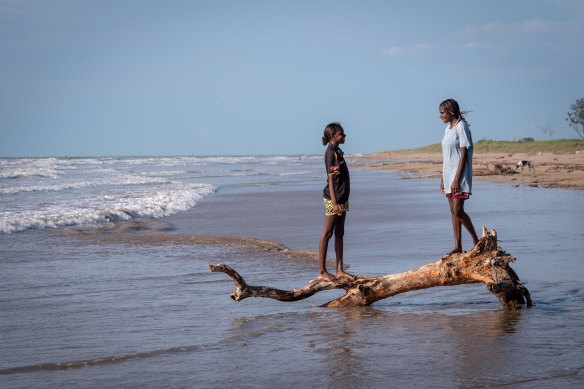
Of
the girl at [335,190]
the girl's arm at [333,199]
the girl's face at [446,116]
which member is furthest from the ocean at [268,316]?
the girl's face at [446,116]

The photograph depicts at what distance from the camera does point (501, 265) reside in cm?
502

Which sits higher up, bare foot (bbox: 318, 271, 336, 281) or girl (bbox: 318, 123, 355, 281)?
girl (bbox: 318, 123, 355, 281)

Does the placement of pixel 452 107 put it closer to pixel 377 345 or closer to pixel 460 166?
pixel 460 166

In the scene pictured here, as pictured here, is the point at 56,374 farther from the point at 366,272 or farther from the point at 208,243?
the point at 208,243

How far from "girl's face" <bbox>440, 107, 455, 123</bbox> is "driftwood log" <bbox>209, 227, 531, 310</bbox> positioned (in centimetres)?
165

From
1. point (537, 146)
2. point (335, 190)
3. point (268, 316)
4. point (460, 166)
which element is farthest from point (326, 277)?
point (537, 146)

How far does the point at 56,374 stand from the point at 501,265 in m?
3.58

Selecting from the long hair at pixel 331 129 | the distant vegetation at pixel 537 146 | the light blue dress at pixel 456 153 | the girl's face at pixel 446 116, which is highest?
the distant vegetation at pixel 537 146

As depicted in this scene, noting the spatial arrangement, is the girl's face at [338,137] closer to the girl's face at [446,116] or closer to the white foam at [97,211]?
the girl's face at [446,116]

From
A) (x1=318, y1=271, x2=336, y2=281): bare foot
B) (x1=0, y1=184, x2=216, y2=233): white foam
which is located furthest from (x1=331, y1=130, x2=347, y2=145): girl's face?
(x1=0, y1=184, x2=216, y2=233): white foam

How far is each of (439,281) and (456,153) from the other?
1.63 m

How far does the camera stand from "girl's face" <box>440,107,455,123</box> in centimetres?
629

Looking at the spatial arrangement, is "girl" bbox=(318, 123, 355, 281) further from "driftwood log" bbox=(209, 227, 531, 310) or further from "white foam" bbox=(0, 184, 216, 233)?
"white foam" bbox=(0, 184, 216, 233)

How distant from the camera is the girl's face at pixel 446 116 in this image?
20.6ft
